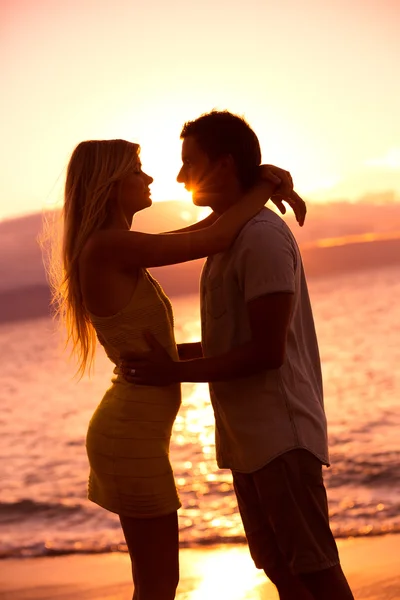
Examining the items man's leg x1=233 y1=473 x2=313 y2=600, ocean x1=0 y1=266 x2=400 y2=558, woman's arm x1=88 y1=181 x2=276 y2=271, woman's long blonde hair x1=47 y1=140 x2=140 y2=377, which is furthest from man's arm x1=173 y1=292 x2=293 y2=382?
ocean x1=0 y1=266 x2=400 y2=558

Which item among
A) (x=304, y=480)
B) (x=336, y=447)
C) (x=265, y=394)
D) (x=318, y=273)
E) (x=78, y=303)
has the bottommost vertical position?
(x=318, y=273)

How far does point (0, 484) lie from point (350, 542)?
5596 mm

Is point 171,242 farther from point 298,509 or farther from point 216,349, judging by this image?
point 298,509

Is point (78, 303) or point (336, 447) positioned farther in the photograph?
point (336, 447)

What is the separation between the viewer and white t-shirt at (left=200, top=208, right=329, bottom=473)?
9.37 ft

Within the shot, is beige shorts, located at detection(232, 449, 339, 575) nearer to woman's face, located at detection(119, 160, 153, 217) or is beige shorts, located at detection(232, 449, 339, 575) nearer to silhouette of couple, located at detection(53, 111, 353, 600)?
silhouette of couple, located at detection(53, 111, 353, 600)

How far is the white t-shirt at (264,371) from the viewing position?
286 centimetres

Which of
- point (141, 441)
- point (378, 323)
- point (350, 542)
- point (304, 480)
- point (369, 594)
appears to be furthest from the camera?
point (378, 323)

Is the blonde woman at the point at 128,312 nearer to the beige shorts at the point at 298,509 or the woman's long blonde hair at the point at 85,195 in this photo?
the woman's long blonde hair at the point at 85,195

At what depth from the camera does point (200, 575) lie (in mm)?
5668

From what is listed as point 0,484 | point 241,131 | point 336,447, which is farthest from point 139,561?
point 336,447

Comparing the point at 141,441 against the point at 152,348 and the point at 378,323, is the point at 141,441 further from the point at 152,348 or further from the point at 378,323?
the point at 378,323

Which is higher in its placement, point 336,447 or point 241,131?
point 241,131

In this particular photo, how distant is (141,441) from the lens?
3.12m
